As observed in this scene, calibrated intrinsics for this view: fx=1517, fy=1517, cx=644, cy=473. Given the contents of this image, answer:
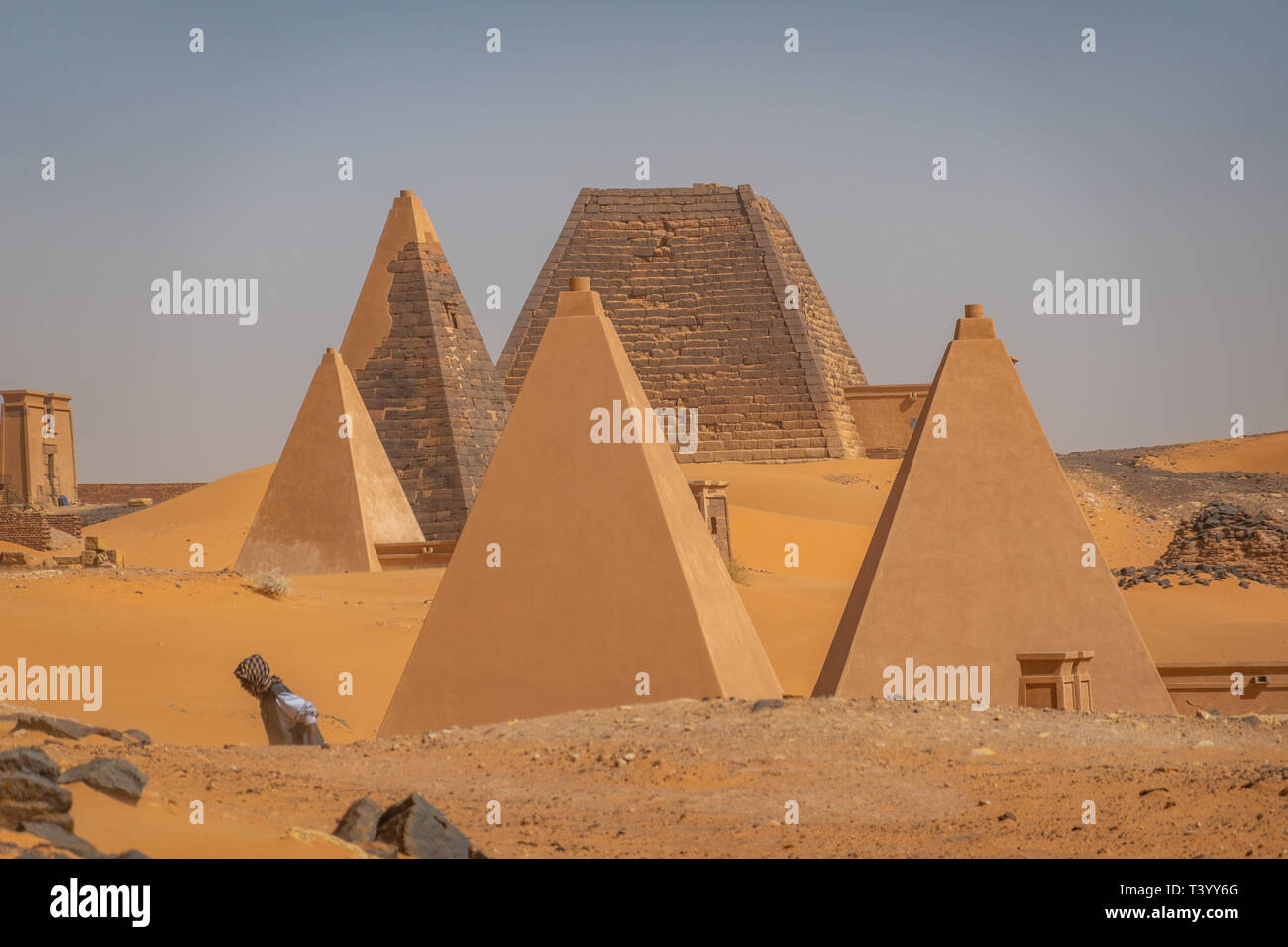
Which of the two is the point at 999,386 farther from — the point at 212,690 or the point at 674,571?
the point at 212,690

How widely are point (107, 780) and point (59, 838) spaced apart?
28.2 inches

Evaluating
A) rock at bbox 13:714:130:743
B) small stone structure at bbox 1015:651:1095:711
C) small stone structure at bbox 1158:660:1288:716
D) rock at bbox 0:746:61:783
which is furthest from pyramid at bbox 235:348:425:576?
rock at bbox 0:746:61:783

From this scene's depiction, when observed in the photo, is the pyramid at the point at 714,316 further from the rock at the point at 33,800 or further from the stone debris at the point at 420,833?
the rock at the point at 33,800

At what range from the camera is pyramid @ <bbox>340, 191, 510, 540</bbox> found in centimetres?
2061

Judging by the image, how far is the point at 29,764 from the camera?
453cm

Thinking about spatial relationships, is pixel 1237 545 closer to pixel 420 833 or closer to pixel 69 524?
pixel 420 833

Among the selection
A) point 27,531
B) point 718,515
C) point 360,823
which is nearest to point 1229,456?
point 718,515

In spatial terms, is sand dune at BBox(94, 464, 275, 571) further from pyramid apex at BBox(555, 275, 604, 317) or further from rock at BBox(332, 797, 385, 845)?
rock at BBox(332, 797, 385, 845)

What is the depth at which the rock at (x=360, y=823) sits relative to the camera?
15.6 feet

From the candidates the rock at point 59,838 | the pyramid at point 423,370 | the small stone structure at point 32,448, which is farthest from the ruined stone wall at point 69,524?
the rock at point 59,838

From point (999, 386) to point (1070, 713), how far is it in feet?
6.84
